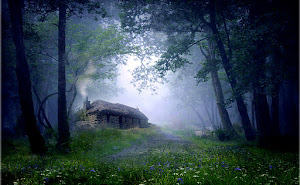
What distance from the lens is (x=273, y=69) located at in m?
9.03

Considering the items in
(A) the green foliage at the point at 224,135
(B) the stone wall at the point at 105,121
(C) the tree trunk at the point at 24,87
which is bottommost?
(A) the green foliage at the point at 224,135

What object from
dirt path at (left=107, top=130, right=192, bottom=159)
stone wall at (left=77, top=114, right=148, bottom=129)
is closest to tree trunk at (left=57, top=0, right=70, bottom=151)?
dirt path at (left=107, top=130, right=192, bottom=159)

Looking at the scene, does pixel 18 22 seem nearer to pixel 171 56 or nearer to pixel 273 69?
pixel 171 56

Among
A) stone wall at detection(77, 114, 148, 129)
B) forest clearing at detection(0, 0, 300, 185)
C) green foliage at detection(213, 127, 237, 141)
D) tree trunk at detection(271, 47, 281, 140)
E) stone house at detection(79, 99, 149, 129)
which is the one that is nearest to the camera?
forest clearing at detection(0, 0, 300, 185)

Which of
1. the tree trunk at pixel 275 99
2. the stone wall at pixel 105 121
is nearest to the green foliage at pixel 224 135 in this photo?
the tree trunk at pixel 275 99

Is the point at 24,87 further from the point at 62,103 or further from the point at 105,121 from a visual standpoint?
the point at 105,121

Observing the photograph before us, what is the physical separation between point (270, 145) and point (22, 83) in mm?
12914

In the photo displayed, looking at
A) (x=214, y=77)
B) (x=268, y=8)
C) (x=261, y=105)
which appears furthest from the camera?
(x=214, y=77)

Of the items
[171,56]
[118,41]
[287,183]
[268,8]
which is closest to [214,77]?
[171,56]

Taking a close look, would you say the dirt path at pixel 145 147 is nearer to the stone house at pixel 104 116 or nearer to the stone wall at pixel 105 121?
the stone wall at pixel 105 121

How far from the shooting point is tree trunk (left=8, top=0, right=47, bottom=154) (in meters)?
7.38

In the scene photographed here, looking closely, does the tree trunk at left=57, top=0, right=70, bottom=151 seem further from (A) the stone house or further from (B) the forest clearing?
(A) the stone house

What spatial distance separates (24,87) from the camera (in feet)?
24.7

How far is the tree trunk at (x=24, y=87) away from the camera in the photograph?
24.2 ft
